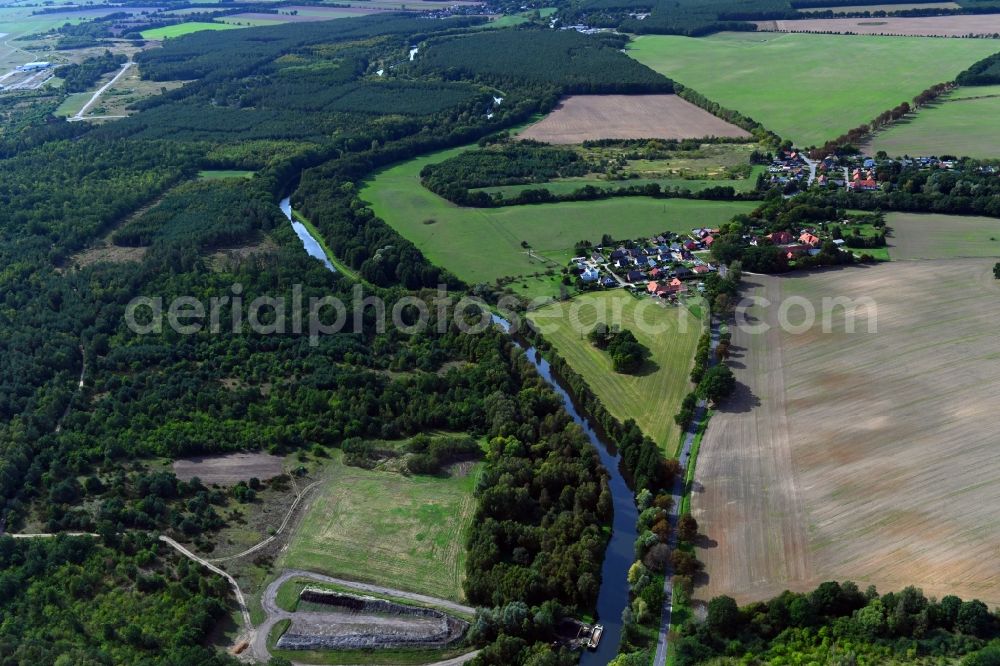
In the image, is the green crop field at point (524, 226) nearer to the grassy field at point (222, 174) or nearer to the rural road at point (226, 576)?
the grassy field at point (222, 174)

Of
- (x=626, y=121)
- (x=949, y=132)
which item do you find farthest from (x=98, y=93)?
(x=949, y=132)

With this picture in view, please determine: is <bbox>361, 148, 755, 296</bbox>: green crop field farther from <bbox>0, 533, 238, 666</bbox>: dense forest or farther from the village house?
<bbox>0, 533, 238, 666</bbox>: dense forest

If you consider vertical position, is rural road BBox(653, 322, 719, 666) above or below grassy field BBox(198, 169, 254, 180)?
below

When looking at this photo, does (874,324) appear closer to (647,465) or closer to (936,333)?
(936,333)

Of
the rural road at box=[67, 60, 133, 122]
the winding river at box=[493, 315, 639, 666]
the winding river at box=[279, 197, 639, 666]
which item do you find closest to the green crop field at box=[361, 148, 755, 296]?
the winding river at box=[279, 197, 639, 666]

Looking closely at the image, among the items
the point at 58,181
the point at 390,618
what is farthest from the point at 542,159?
the point at 390,618
